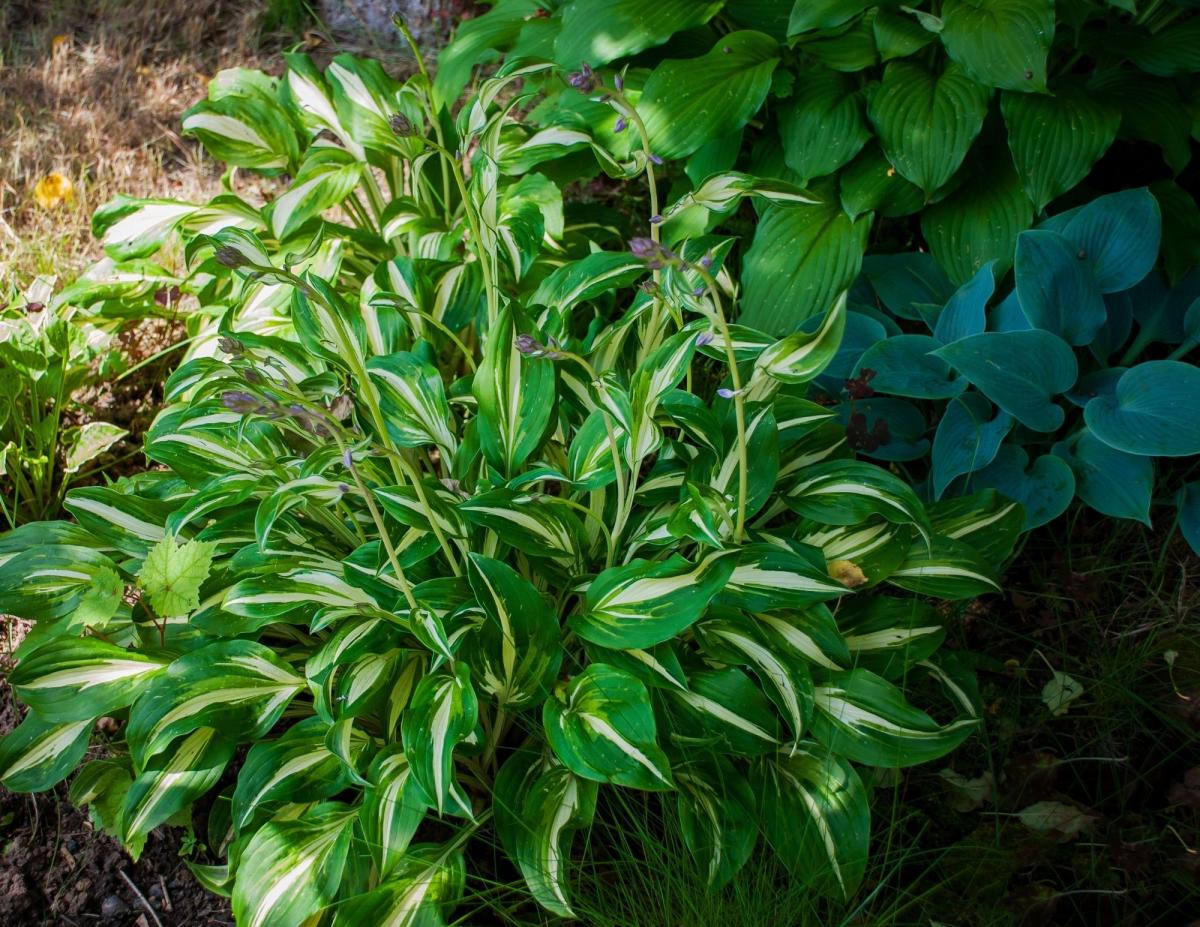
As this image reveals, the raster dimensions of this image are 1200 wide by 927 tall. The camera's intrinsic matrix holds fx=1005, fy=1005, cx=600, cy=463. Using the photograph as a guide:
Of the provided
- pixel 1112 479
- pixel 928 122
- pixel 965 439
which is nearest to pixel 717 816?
pixel 965 439

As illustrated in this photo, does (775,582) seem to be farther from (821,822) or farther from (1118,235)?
(1118,235)

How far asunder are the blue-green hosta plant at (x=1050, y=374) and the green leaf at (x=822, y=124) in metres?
0.32

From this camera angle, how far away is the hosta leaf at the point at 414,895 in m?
1.42

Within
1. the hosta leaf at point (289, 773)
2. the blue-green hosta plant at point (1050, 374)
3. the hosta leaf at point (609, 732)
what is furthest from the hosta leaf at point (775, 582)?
the hosta leaf at point (289, 773)

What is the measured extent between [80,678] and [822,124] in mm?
1722

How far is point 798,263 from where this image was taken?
2.11 m

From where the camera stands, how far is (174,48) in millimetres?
3441

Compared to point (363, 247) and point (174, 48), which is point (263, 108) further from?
point (174, 48)

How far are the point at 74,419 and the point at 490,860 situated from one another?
A: 4.93 feet

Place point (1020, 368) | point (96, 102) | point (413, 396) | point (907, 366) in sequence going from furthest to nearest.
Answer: point (96, 102), point (907, 366), point (1020, 368), point (413, 396)

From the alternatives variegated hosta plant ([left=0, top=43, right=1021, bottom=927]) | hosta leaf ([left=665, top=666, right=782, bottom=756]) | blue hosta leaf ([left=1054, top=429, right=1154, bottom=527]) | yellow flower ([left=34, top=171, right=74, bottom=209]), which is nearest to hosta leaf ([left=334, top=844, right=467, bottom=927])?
variegated hosta plant ([left=0, top=43, right=1021, bottom=927])

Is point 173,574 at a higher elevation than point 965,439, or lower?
higher

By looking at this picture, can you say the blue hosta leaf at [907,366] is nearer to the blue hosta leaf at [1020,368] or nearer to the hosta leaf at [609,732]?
the blue hosta leaf at [1020,368]

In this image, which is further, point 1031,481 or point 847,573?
point 1031,481
